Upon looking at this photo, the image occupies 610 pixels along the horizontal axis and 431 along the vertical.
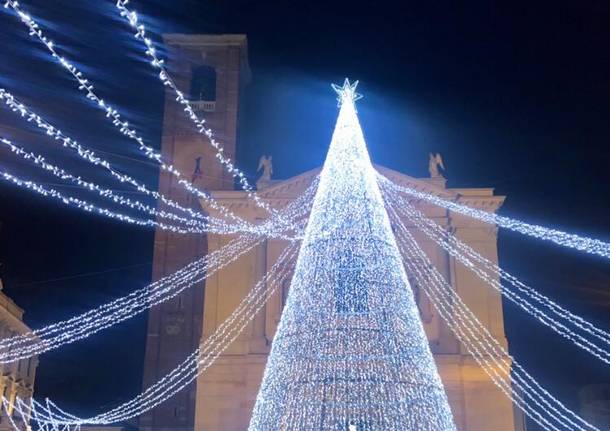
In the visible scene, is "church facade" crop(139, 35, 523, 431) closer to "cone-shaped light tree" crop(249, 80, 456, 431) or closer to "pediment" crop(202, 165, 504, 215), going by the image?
"pediment" crop(202, 165, 504, 215)

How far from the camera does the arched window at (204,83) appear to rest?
33125 millimetres

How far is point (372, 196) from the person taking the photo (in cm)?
1386

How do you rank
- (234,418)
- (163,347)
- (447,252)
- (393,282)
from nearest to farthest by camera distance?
(393,282) < (234,418) < (447,252) < (163,347)

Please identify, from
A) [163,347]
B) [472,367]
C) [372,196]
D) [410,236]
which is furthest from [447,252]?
[372,196]

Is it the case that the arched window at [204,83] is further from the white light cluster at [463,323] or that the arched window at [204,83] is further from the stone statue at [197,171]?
the white light cluster at [463,323]

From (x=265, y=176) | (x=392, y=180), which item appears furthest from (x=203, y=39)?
(x=392, y=180)

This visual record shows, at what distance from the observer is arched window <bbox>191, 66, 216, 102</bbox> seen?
3312 centimetres

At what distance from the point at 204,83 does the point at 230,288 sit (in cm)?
1074

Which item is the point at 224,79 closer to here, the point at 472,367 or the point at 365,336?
the point at 472,367

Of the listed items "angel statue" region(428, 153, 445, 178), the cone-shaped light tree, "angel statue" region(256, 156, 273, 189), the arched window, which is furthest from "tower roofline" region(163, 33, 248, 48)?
the cone-shaped light tree

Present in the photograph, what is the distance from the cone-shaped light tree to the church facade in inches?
472

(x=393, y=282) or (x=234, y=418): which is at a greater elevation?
(x=393, y=282)

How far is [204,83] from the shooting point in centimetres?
3331

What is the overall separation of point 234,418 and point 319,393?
12.5 meters
